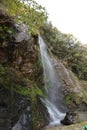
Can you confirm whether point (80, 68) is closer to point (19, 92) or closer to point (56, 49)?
point (56, 49)

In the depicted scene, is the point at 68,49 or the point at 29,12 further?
the point at 68,49

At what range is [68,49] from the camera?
21750 millimetres

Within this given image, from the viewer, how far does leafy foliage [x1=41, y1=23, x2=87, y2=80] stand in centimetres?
2095

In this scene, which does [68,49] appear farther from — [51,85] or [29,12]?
[29,12]

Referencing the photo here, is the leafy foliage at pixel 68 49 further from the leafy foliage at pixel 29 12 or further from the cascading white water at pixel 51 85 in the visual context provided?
the leafy foliage at pixel 29 12

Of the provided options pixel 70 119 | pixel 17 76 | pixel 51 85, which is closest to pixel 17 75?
pixel 17 76

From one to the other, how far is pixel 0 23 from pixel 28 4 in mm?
2203

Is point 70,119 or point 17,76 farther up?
point 17,76

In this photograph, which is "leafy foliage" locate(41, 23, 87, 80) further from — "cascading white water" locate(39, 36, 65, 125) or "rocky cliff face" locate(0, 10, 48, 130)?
"rocky cliff face" locate(0, 10, 48, 130)

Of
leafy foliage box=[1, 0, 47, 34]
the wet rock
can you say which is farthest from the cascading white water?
leafy foliage box=[1, 0, 47, 34]

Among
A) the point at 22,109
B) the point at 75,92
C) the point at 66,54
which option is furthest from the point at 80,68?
the point at 22,109

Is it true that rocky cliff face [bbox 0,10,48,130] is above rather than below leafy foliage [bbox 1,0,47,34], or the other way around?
below

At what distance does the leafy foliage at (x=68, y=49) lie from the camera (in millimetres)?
20953

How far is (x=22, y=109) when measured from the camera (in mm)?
9867
